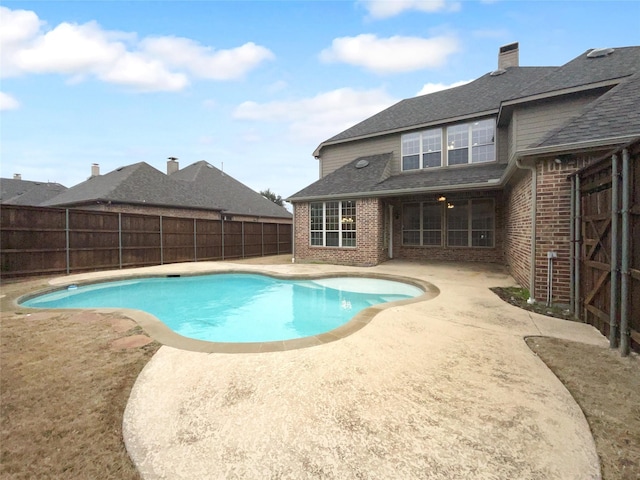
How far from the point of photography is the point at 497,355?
319 centimetres

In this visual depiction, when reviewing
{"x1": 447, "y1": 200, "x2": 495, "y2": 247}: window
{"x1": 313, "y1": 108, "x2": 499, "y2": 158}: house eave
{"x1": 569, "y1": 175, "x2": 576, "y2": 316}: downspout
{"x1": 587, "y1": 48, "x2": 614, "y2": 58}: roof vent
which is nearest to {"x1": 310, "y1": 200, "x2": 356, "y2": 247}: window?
{"x1": 313, "y1": 108, "x2": 499, "y2": 158}: house eave

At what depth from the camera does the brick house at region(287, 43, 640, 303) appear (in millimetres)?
6449

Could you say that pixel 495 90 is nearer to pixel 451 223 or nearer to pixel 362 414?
pixel 451 223

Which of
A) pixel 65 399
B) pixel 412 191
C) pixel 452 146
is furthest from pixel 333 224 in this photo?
pixel 65 399

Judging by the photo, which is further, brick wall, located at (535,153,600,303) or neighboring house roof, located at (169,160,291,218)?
neighboring house roof, located at (169,160,291,218)

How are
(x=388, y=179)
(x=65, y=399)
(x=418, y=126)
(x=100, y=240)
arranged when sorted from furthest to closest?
(x=388, y=179) < (x=418, y=126) < (x=100, y=240) < (x=65, y=399)

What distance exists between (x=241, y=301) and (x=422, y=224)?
8.60 m

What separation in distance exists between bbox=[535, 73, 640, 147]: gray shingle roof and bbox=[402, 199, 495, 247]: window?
5.50 meters

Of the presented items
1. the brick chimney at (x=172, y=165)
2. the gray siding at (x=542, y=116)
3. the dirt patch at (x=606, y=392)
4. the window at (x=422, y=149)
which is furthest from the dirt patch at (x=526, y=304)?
the brick chimney at (x=172, y=165)

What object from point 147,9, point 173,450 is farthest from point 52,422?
point 147,9

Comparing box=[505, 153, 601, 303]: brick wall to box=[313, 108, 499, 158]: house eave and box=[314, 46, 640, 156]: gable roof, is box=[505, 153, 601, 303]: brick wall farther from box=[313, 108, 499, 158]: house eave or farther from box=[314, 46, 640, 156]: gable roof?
box=[313, 108, 499, 158]: house eave

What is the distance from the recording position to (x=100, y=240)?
1036 centimetres

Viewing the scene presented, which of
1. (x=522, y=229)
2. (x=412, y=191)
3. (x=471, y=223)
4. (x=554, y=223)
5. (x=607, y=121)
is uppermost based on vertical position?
(x=607, y=121)

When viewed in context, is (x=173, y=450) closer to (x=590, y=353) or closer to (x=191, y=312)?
(x=590, y=353)
